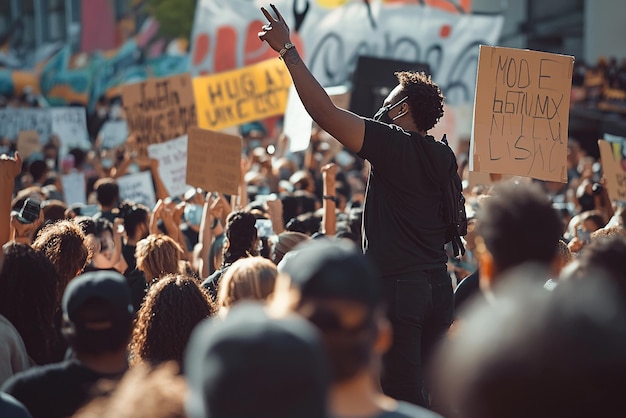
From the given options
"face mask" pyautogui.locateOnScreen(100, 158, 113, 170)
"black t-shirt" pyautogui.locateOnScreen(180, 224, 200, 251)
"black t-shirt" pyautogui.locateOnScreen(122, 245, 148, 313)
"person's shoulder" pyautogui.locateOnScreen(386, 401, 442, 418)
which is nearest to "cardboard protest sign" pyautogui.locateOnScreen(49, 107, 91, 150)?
"face mask" pyautogui.locateOnScreen(100, 158, 113, 170)

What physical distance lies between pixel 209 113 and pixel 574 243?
249 inches

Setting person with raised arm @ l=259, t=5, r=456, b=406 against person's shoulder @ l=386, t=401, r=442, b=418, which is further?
person with raised arm @ l=259, t=5, r=456, b=406

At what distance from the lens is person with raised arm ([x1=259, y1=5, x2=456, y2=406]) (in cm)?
483

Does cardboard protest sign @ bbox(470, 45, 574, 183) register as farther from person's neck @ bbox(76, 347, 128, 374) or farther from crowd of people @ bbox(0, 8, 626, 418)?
person's neck @ bbox(76, 347, 128, 374)

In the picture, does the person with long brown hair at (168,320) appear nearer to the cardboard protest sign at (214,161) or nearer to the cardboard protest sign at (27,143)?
the cardboard protest sign at (214,161)

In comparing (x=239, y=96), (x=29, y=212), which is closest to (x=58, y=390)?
(x=29, y=212)

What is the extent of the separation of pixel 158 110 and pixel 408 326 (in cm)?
741

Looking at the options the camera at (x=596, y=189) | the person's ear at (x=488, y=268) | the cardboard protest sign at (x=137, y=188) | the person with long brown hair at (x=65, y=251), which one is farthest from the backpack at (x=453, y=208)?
the cardboard protest sign at (x=137, y=188)

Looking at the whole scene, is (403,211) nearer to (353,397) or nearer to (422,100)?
(422,100)

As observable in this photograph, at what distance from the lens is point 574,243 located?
7.32m

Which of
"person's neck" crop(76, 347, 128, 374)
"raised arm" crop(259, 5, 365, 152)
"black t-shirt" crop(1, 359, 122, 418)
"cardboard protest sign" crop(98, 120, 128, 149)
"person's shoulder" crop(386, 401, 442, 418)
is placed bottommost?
"black t-shirt" crop(1, 359, 122, 418)

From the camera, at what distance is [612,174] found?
356 inches

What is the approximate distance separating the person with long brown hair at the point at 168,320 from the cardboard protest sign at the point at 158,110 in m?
7.25

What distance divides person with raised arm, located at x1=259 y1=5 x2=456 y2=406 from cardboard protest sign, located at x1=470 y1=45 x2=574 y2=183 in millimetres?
1425
